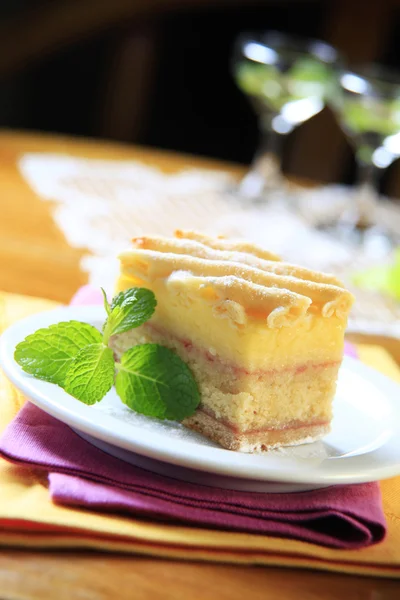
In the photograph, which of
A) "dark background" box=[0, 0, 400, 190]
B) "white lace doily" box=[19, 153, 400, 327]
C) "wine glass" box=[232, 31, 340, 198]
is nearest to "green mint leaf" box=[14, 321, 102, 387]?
"white lace doily" box=[19, 153, 400, 327]

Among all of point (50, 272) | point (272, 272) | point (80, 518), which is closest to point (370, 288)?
point (50, 272)

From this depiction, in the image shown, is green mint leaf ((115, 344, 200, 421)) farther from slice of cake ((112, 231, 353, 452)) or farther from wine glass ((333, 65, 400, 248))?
wine glass ((333, 65, 400, 248))

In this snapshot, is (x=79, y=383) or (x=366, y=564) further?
(x=79, y=383)

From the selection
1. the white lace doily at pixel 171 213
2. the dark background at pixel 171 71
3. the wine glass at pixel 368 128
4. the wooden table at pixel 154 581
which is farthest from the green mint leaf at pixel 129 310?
the dark background at pixel 171 71

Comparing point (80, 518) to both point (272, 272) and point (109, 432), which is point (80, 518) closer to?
point (109, 432)

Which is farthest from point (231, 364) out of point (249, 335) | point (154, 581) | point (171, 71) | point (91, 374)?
point (171, 71)
